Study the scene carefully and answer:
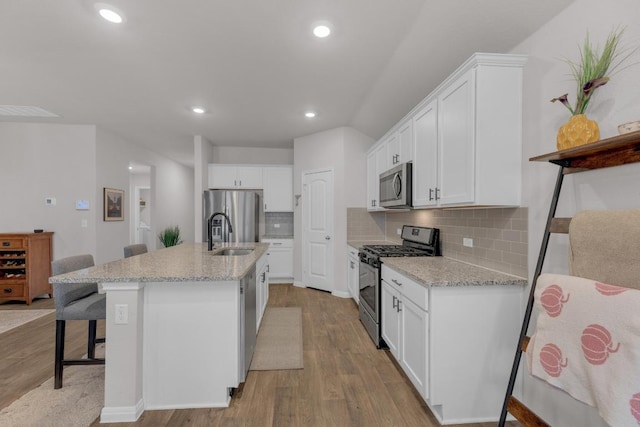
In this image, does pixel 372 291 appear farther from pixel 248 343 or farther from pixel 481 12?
pixel 481 12

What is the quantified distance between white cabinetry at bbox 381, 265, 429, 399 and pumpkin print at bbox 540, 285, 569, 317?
643mm

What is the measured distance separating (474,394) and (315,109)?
3.40 meters

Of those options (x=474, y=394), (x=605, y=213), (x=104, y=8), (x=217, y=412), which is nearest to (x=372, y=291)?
(x=474, y=394)

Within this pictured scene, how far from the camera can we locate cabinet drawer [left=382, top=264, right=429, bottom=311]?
70.7 inches

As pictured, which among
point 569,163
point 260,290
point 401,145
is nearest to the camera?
point 569,163

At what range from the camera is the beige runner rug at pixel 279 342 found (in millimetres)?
2445

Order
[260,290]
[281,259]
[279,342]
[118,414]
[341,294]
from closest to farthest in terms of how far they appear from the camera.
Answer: [118,414] → [279,342] → [260,290] → [341,294] → [281,259]

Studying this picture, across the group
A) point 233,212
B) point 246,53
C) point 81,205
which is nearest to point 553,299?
point 246,53

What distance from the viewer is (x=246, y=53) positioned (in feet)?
8.13

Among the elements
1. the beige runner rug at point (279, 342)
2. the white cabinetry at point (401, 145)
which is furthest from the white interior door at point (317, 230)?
the white cabinetry at point (401, 145)

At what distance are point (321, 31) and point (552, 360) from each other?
241 cm

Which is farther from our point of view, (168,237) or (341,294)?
(168,237)

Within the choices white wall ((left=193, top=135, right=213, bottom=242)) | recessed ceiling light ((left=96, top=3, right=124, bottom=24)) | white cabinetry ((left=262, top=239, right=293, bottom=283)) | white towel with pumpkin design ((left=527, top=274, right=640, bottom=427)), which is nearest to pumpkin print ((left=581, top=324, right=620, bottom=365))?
white towel with pumpkin design ((left=527, top=274, right=640, bottom=427))

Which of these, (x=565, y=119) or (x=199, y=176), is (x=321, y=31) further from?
(x=199, y=176)
